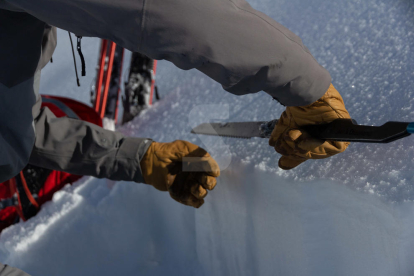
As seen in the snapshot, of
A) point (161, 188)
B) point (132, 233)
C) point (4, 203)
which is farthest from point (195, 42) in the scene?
point (4, 203)

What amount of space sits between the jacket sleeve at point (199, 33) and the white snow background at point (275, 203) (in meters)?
0.34

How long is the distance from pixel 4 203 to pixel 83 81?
4.25ft

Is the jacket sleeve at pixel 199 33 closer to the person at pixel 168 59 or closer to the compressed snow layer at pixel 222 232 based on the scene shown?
the person at pixel 168 59

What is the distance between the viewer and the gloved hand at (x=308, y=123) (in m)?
0.73

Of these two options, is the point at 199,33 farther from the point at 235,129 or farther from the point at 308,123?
the point at 235,129

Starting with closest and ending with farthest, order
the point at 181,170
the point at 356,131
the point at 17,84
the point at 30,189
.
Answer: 1. the point at 356,131
2. the point at 17,84
3. the point at 181,170
4. the point at 30,189

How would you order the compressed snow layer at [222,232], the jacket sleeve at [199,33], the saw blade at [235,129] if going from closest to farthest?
the jacket sleeve at [199,33] < the compressed snow layer at [222,232] < the saw blade at [235,129]

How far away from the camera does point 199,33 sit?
54 centimetres

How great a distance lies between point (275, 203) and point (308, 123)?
235 millimetres

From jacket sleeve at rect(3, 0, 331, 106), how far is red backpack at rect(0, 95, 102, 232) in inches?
35.7

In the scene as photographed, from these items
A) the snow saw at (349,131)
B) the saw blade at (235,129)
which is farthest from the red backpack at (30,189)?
the snow saw at (349,131)

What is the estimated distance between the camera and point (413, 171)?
755 mm

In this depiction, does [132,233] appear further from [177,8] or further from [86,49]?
[86,49]

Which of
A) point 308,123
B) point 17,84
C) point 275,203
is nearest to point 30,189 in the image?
point 17,84
